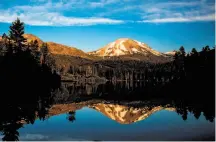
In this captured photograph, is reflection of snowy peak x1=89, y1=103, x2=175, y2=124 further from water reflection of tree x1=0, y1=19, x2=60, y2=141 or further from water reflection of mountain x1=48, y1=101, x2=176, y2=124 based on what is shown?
water reflection of tree x1=0, y1=19, x2=60, y2=141

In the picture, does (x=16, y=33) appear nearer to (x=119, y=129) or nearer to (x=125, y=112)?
(x=125, y=112)

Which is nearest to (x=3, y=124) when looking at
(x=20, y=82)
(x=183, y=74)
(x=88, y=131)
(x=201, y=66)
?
(x=88, y=131)

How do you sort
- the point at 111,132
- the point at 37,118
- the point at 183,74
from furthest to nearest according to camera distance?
1. the point at 183,74
2. the point at 37,118
3. the point at 111,132

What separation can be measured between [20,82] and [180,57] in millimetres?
88861

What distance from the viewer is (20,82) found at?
236 ft

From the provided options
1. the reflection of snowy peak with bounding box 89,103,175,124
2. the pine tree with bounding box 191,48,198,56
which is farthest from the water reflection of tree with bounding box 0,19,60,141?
the pine tree with bounding box 191,48,198,56

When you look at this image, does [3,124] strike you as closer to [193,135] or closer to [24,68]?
[193,135]

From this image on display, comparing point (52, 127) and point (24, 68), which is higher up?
point (24, 68)

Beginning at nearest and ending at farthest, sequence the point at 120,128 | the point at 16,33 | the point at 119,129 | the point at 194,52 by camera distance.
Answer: the point at 119,129, the point at 120,128, the point at 16,33, the point at 194,52

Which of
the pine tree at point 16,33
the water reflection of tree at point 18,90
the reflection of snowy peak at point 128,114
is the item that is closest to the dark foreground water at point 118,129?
the reflection of snowy peak at point 128,114

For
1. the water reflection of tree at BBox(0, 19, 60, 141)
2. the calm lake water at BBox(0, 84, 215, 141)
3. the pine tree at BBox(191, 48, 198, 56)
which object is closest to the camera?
the calm lake water at BBox(0, 84, 215, 141)

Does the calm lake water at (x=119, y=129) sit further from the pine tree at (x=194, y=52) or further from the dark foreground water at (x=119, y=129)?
the pine tree at (x=194, y=52)

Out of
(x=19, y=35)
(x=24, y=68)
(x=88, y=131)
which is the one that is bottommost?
(x=88, y=131)

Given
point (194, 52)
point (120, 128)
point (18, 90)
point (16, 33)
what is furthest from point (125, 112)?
point (194, 52)
